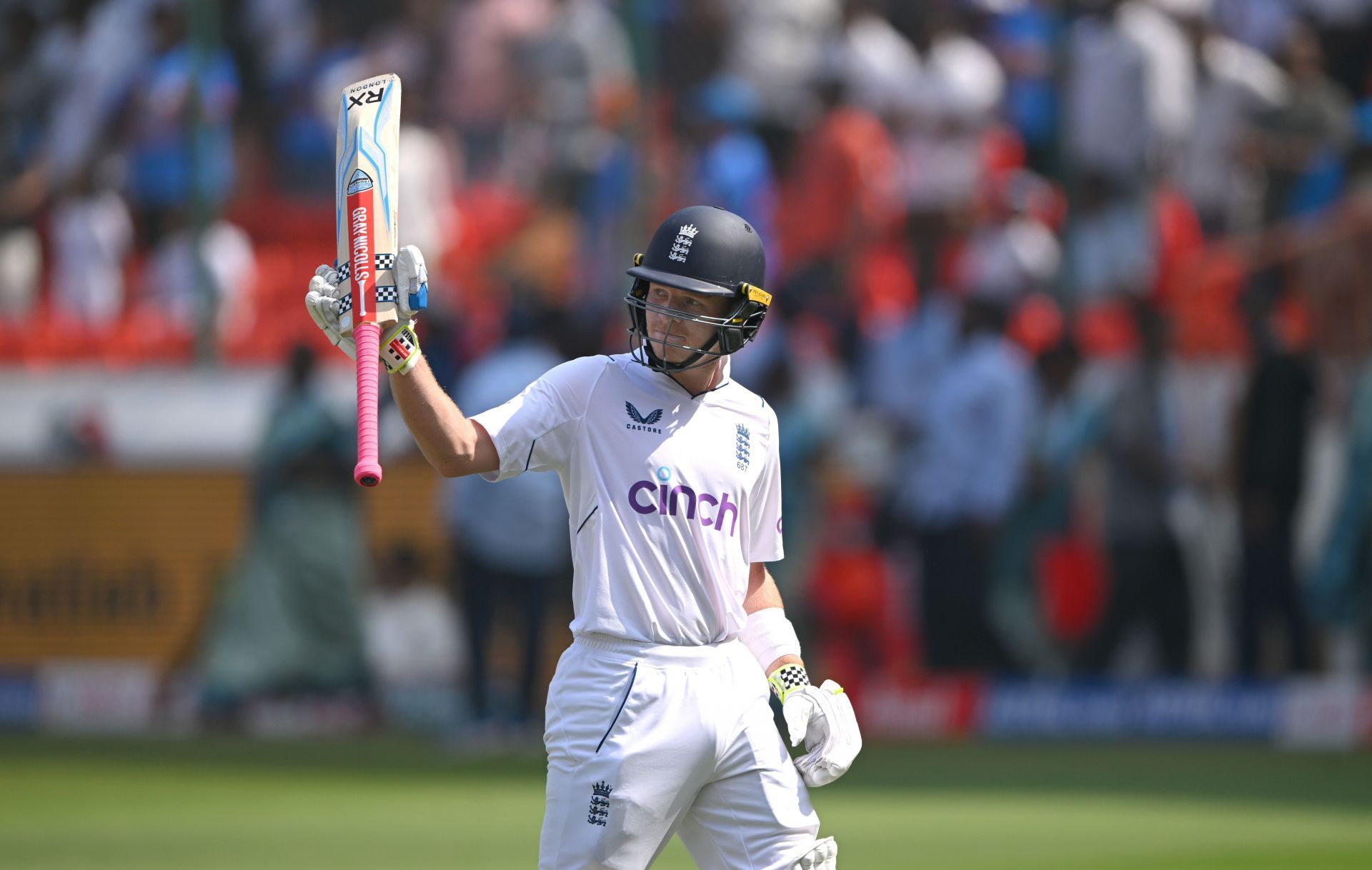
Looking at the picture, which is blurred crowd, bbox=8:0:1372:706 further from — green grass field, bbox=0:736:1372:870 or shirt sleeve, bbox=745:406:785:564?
shirt sleeve, bbox=745:406:785:564

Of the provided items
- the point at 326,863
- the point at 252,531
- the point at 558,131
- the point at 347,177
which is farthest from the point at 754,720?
the point at 558,131

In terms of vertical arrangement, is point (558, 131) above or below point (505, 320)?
above

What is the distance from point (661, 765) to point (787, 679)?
0.49 metres

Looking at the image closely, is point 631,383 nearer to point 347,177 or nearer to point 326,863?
point 347,177

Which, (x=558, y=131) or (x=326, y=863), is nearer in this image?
(x=326, y=863)

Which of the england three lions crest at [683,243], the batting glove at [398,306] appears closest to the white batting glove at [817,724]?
the england three lions crest at [683,243]

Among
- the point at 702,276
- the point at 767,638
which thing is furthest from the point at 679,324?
the point at 767,638

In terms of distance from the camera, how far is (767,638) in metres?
5.15

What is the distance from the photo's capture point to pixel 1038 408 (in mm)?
12914

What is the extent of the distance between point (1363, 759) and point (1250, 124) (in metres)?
4.31

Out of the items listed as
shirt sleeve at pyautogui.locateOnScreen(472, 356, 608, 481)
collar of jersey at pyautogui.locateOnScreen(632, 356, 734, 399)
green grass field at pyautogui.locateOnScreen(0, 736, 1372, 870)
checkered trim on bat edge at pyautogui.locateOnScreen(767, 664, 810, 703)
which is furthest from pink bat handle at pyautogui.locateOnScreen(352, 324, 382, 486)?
green grass field at pyautogui.locateOnScreen(0, 736, 1372, 870)

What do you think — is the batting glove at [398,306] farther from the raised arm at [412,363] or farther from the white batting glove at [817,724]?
the white batting glove at [817,724]

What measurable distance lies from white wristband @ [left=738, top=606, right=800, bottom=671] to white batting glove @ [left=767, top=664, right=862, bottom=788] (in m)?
0.07

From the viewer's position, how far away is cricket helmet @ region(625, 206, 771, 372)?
4957mm
